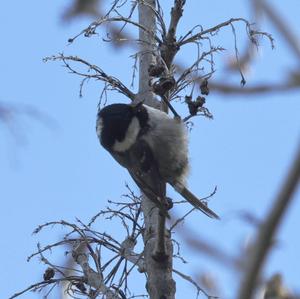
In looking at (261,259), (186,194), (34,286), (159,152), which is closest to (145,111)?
(159,152)

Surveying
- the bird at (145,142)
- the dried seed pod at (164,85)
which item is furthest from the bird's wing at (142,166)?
the dried seed pod at (164,85)

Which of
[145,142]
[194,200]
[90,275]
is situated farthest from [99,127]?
[90,275]

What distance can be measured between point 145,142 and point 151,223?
0.65 metres

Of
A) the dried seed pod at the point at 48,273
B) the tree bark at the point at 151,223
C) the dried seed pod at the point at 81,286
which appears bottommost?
the dried seed pod at the point at 48,273

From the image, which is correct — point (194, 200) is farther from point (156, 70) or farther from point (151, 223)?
point (156, 70)

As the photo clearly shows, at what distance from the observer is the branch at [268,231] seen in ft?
3.31

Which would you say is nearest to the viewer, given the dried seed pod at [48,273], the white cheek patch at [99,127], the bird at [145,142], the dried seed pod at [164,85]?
the dried seed pod at [164,85]

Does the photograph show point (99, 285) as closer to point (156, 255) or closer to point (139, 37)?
point (156, 255)

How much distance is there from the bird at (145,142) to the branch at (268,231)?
3763mm

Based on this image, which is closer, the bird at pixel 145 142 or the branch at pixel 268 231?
the branch at pixel 268 231

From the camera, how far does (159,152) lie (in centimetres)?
502

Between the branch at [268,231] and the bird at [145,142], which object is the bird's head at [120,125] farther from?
the branch at [268,231]

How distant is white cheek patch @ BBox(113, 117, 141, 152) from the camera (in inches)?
195

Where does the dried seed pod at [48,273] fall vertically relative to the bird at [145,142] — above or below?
below
